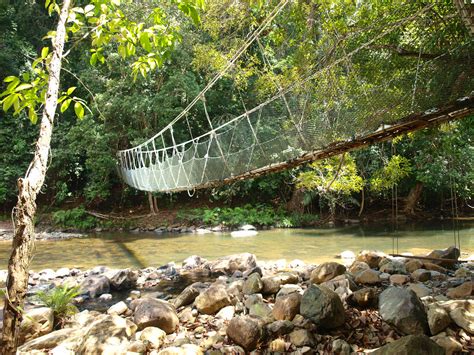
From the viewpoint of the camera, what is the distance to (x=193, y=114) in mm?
8992

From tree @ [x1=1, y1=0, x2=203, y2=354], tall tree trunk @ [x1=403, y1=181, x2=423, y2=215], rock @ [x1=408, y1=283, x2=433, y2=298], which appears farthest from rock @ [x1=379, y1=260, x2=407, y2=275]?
tall tree trunk @ [x1=403, y1=181, x2=423, y2=215]

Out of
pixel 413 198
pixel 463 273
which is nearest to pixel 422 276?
pixel 463 273

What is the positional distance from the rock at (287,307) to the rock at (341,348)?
332 mm

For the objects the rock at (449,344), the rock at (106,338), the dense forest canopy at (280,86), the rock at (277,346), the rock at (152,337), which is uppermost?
the dense forest canopy at (280,86)

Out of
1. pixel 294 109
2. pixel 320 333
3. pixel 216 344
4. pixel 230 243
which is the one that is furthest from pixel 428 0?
pixel 230 243

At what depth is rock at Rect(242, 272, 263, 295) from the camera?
8.91 feet

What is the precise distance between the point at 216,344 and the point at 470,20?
72.5 inches

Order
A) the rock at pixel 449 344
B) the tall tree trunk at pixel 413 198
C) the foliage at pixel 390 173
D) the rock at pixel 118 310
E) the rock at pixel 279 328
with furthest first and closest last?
1. the tall tree trunk at pixel 413 198
2. the foliage at pixel 390 173
3. the rock at pixel 118 310
4. the rock at pixel 279 328
5. the rock at pixel 449 344

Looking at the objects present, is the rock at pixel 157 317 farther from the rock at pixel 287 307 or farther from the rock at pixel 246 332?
the rock at pixel 287 307

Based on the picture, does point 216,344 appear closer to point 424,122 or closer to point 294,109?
point 424,122

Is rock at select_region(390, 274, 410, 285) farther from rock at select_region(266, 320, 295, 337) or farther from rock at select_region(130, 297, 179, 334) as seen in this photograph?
rock at select_region(130, 297, 179, 334)

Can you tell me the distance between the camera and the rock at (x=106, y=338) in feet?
5.71

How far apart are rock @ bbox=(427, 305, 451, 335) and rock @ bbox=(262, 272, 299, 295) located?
113 cm

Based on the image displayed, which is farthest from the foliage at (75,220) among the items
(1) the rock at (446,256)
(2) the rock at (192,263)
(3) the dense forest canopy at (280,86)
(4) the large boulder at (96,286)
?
(1) the rock at (446,256)
